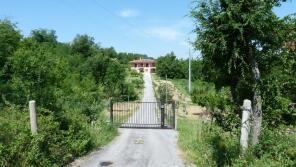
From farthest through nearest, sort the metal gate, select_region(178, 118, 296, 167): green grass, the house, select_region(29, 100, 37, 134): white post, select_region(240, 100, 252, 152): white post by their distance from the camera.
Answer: the house → the metal gate → select_region(29, 100, 37, 134): white post → select_region(240, 100, 252, 152): white post → select_region(178, 118, 296, 167): green grass

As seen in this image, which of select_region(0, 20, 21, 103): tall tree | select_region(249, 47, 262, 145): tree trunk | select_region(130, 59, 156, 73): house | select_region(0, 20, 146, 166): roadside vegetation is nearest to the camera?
select_region(249, 47, 262, 145): tree trunk

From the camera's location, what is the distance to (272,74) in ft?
24.9

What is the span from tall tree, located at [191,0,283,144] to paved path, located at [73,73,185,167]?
3630 mm

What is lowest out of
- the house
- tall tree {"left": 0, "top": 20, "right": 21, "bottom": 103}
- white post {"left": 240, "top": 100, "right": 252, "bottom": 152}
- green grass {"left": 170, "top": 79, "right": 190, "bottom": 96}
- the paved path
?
the paved path

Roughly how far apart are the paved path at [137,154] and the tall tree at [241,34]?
143 inches

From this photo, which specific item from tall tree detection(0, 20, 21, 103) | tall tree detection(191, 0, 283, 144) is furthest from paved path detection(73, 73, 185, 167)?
tall tree detection(0, 20, 21, 103)

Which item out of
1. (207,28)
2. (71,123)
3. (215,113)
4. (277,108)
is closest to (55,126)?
(71,123)

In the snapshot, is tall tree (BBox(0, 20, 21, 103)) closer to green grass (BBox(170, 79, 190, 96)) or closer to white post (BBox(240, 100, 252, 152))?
white post (BBox(240, 100, 252, 152))

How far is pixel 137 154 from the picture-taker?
1170 centimetres

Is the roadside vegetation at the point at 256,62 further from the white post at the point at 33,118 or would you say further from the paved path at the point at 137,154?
the white post at the point at 33,118

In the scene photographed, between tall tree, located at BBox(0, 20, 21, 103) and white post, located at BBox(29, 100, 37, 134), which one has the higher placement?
tall tree, located at BBox(0, 20, 21, 103)

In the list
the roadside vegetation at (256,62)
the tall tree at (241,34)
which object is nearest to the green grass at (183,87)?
the roadside vegetation at (256,62)

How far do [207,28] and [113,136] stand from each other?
9.37 meters

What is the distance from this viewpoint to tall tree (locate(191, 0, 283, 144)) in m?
7.14
